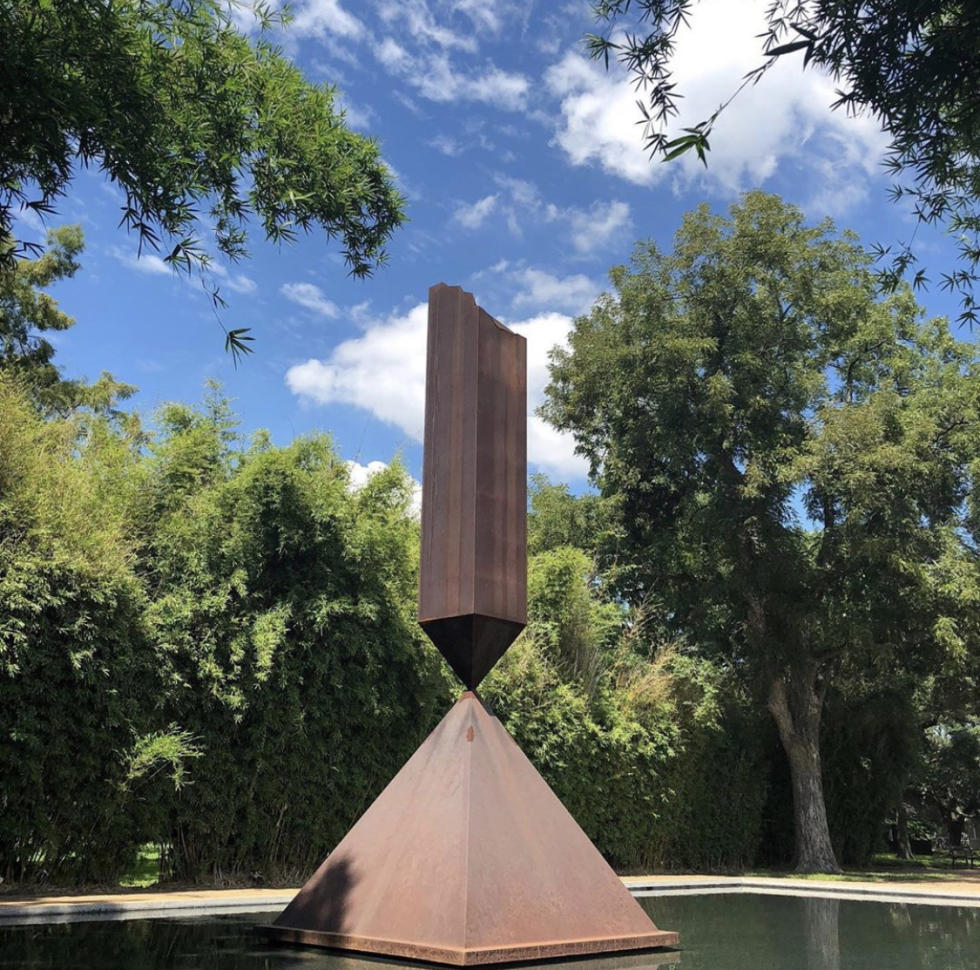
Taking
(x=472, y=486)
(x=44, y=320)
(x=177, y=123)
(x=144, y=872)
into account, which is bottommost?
(x=144, y=872)

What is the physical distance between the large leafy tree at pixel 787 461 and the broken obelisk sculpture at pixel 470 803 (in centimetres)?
870

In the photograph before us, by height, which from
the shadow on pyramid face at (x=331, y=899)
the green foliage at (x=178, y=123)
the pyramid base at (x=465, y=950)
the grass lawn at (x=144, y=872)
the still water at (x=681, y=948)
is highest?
the green foliage at (x=178, y=123)

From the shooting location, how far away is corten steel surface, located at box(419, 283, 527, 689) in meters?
5.13

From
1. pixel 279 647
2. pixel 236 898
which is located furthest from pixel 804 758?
pixel 236 898

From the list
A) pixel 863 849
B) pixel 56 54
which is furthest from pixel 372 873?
pixel 863 849

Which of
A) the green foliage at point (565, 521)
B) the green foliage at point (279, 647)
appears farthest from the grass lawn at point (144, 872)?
the green foliage at point (565, 521)

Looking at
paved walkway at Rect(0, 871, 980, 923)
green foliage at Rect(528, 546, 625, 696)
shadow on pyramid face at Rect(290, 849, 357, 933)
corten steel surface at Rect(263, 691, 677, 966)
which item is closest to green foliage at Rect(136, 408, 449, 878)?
paved walkway at Rect(0, 871, 980, 923)

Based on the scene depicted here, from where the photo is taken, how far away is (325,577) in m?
8.93

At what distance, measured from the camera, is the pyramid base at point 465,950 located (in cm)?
387

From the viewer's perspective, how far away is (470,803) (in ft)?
14.6

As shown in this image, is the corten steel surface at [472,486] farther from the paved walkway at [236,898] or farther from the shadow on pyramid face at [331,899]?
the paved walkway at [236,898]

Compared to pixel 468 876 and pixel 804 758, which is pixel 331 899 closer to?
pixel 468 876

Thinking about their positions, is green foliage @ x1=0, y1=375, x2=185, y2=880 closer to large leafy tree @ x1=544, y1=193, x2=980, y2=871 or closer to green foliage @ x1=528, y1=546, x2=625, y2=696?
green foliage @ x1=528, y1=546, x2=625, y2=696

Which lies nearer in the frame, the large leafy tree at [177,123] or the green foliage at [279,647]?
the large leafy tree at [177,123]
